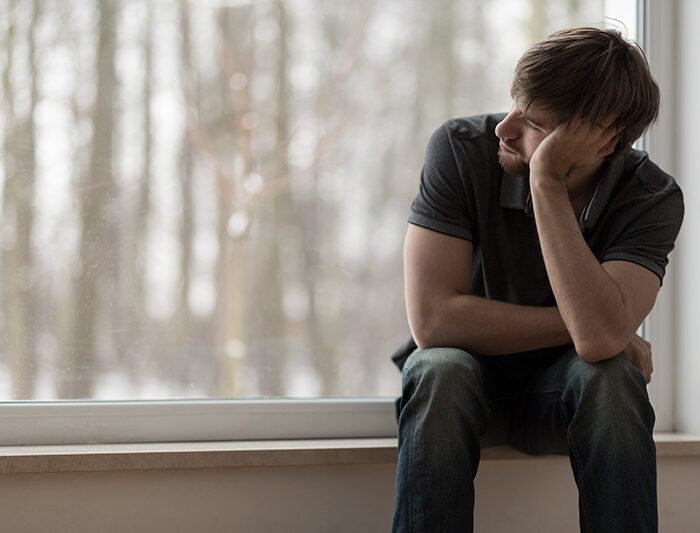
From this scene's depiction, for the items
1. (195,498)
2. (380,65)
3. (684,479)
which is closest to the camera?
(195,498)

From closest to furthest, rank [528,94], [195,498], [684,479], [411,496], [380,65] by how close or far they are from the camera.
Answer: [411,496]
[528,94]
[195,498]
[684,479]
[380,65]

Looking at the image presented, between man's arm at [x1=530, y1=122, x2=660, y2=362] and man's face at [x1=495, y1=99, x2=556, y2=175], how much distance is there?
37 millimetres

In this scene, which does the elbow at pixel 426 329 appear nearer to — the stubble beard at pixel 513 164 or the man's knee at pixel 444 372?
the man's knee at pixel 444 372

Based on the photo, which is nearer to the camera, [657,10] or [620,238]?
[620,238]

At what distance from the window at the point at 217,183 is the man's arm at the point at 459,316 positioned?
0.40 m

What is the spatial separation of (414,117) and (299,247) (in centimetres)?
43

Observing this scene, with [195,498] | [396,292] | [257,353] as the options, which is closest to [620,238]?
[396,292]

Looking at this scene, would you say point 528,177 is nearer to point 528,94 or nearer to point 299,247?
point 528,94

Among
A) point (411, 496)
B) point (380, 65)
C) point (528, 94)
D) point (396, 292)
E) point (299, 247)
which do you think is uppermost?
point (380, 65)

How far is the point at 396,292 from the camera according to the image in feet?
5.95

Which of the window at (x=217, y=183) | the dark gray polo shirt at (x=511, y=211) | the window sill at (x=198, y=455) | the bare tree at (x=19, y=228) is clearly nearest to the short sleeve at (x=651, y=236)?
the dark gray polo shirt at (x=511, y=211)

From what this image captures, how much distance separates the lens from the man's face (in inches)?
54.4

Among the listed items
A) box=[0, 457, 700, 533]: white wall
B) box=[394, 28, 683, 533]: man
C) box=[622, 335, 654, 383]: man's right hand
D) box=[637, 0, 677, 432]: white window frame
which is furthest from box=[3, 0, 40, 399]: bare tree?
box=[637, 0, 677, 432]: white window frame

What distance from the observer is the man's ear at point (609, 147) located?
140cm
